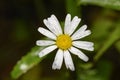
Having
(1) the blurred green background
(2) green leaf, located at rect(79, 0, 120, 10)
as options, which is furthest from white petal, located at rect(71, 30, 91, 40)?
(1) the blurred green background

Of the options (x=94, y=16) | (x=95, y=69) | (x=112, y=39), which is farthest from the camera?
(x=94, y=16)

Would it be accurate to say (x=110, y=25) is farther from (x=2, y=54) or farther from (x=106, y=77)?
(x=2, y=54)

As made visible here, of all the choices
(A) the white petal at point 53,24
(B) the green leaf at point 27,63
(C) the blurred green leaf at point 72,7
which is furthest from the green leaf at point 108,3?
(B) the green leaf at point 27,63

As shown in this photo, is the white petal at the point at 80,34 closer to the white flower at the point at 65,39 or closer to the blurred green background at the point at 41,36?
→ the white flower at the point at 65,39

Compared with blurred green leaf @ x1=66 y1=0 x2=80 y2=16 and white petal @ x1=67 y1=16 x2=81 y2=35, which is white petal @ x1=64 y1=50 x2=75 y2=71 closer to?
white petal @ x1=67 y1=16 x2=81 y2=35

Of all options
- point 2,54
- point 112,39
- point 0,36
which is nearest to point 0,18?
point 0,36

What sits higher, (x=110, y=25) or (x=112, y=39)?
(x=110, y=25)
